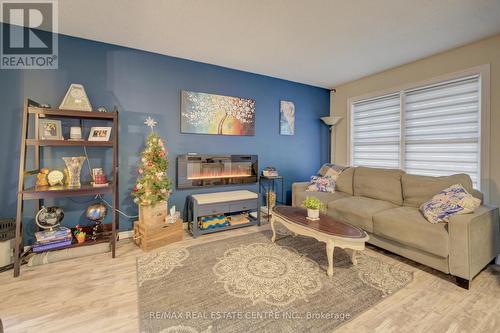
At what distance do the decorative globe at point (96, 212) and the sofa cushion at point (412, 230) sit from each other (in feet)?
10.6

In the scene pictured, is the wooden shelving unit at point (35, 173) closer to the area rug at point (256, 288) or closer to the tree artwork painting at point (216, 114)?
the area rug at point (256, 288)

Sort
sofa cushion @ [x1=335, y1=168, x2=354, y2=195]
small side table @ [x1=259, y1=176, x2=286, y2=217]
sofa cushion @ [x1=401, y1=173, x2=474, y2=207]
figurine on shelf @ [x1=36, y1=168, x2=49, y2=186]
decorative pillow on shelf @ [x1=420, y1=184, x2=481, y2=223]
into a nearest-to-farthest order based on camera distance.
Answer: decorative pillow on shelf @ [x1=420, y1=184, x2=481, y2=223] → figurine on shelf @ [x1=36, y1=168, x2=49, y2=186] → sofa cushion @ [x1=401, y1=173, x2=474, y2=207] → sofa cushion @ [x1=335, y1=168, x2=354, y2=195] → small side table @ [x1=259, y1=176, x2=286, y2=217]

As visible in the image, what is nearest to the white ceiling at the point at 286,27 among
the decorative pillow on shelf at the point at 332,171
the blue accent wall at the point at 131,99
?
the blue accent wall at the point at 131,99

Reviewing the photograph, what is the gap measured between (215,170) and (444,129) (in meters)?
3.36

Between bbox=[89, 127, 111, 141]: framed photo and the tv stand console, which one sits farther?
the tv stand console

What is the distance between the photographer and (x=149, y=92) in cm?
302

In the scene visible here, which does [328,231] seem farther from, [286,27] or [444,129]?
[444,129]

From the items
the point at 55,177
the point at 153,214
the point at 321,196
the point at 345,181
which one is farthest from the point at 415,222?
the point at 55,177

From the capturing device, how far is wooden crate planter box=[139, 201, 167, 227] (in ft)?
8.64

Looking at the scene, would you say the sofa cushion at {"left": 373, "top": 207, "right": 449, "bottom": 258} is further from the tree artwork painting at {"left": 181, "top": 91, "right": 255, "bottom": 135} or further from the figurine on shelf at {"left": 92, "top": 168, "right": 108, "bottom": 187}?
the figurine on shelf at {"left": 92, "top": 168, "right": 108, "bottom": 187}

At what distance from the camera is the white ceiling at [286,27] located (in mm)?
2047

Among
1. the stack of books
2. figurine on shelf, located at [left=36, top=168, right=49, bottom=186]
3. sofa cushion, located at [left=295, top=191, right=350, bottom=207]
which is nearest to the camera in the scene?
the stack of books

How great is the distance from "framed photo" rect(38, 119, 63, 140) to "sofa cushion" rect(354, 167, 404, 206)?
4.07m

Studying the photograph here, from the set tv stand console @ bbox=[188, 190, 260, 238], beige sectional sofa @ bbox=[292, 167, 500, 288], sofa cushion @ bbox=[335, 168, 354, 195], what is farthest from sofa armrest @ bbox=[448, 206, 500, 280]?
tv stand console @ bbox=[188, 190, 260, 238]
